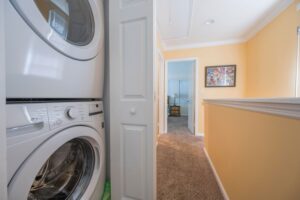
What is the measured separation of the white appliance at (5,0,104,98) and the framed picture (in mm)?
2766

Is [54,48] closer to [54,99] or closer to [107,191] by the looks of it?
[54,99]

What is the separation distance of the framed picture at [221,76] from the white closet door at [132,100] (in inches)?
101

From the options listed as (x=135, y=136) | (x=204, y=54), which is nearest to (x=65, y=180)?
(x=135, y=136)

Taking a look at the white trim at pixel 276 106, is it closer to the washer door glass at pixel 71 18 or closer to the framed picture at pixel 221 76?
the washer door glass at pixel 71 18

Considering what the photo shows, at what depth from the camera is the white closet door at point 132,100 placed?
0.83 metres

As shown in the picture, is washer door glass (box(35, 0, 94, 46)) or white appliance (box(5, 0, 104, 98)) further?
washer door glass (box(35, 0, 94, 46))

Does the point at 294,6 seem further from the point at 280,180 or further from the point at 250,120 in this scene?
the point at 280,180

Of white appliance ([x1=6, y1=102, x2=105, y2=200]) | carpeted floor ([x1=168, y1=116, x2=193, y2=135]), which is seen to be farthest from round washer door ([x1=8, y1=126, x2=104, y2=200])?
carpeted floor ([x1=168, y1=116, x2=193, y2=135])

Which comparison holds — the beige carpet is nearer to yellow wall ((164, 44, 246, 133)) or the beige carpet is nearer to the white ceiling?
yellow wall ((164, 44, 246, 133))

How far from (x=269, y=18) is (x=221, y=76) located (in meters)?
1.20

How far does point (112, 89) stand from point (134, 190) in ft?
2.47

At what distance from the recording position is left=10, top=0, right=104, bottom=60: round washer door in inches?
17.4

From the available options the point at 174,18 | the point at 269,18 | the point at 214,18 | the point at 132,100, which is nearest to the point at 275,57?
the point at 269,18

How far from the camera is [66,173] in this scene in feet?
2.29
